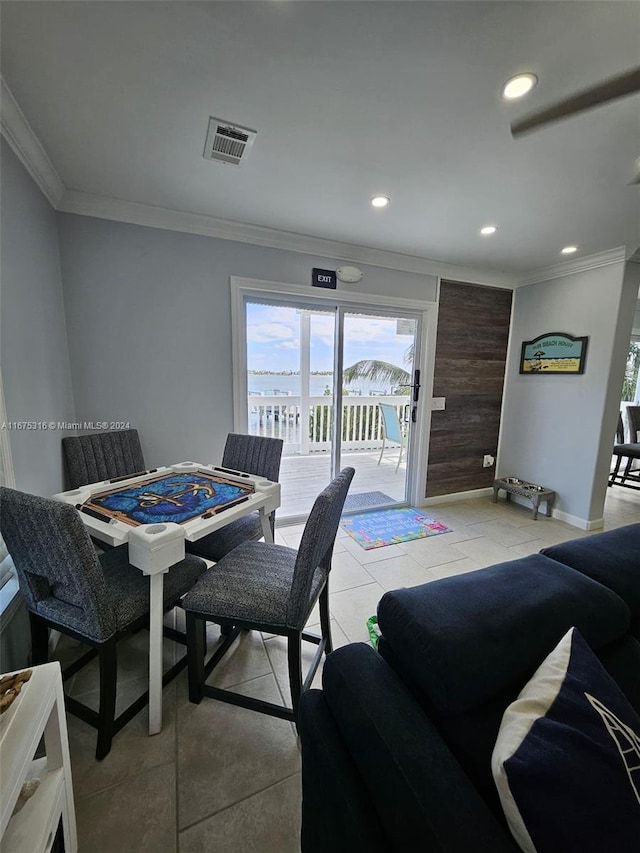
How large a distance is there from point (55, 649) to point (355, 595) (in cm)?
166

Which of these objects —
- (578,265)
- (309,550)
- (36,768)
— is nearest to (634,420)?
(578,265)

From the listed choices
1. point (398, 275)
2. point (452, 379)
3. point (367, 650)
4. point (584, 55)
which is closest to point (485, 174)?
point (584, 55)

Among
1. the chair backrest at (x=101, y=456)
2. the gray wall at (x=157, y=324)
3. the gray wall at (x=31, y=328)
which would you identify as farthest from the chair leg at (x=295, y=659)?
the gray wall at (x=157, y=324)

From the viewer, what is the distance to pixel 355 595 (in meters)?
2.20

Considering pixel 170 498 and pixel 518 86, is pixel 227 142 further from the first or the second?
pixel 170 498

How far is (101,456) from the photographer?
85.3 inches

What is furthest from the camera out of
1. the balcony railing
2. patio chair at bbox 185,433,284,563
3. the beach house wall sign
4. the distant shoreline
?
the balcony railing

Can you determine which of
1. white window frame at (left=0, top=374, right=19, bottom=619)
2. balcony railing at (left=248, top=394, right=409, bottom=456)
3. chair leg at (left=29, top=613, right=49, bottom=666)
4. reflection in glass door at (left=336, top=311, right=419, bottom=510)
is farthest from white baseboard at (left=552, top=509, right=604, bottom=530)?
white window frame at (left=0, top=374, right=19, bottom=619)

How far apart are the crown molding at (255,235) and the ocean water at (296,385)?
110cm

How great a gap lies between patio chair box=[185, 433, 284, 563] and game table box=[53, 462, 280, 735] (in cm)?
13

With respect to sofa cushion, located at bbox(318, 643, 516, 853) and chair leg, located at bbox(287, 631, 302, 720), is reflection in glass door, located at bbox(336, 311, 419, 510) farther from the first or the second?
sofa cushion, located at bbox(318, 643, 516, 853)

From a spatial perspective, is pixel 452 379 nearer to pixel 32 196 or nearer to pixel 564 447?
pixel 564 447

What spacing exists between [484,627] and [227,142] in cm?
218

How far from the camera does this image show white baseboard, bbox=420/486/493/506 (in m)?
3.71
